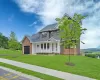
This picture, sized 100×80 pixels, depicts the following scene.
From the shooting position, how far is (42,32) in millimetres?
41688

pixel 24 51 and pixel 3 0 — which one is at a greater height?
pixel 3 0

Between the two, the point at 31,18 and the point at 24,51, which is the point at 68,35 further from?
the point at 24,51

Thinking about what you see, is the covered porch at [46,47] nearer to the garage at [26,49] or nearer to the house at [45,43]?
the house at [45,43]

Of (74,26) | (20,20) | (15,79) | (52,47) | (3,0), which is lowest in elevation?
(15,79)

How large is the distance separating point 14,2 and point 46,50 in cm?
1299

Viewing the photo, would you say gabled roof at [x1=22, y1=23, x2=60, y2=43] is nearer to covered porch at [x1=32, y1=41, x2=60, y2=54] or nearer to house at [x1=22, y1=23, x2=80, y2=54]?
house at [x1=22, y1=23, x2=80, y2=54]

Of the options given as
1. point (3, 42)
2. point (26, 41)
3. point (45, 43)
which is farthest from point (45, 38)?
point (3, 42)

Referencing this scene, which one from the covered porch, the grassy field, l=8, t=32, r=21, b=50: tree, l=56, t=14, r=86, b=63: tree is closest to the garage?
the covered porch

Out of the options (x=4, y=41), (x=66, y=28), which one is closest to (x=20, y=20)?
(x=66, y=28)

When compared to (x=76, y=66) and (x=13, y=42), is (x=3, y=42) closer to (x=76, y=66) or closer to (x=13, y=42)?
(x=13, y=42)

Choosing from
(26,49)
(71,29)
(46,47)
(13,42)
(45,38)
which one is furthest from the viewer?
(13,42)

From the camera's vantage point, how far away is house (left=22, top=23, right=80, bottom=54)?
3606 cm

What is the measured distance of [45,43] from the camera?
38.8 metres

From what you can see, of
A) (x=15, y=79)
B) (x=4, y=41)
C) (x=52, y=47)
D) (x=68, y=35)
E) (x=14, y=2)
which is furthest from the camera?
(x=4, y=41)
